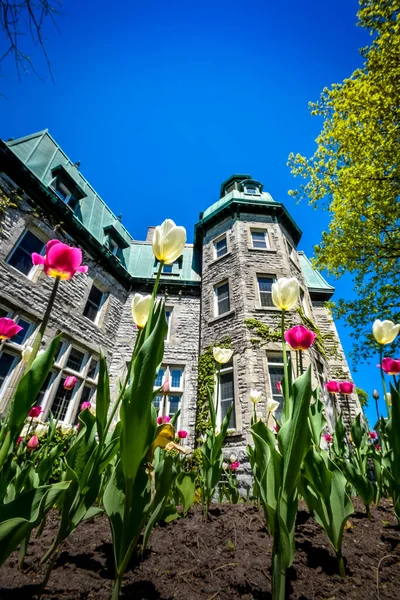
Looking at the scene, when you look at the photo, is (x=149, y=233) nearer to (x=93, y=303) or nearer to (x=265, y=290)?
(x=93, y=303)

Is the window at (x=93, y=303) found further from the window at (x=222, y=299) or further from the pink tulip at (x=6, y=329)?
the pink tulip at (x=6, y=329)

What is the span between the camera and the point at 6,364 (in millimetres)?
7027

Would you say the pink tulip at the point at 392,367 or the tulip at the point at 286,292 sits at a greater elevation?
the tulip at the point at 286,292

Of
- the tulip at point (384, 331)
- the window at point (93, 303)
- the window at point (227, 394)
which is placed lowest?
the tulip at point (384, 331)

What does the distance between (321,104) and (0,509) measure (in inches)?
431

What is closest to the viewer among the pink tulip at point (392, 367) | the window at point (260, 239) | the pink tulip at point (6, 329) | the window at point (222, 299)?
the pink tulip at point (6, 329)

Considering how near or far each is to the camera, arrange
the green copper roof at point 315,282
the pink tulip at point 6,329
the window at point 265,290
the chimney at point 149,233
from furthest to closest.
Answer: the chimney at point 149,233 → the green copper roof at point 315,282 → the window at point 265,290 → the pink tulip at point 6,329

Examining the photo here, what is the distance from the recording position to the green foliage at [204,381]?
8.13m

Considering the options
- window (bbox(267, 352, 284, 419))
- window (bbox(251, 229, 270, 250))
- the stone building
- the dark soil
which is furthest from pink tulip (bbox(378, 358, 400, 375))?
window (bbox(251, 229, 270, 250))

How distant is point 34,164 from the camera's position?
914 cm

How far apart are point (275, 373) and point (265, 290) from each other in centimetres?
316

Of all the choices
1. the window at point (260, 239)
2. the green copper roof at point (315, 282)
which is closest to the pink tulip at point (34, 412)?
the window at point (260, 239)

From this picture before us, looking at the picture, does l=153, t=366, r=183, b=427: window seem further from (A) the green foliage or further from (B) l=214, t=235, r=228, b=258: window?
(B) l=214, t=235, r=228, b=258: window

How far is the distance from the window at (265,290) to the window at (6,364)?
7.75 metres
